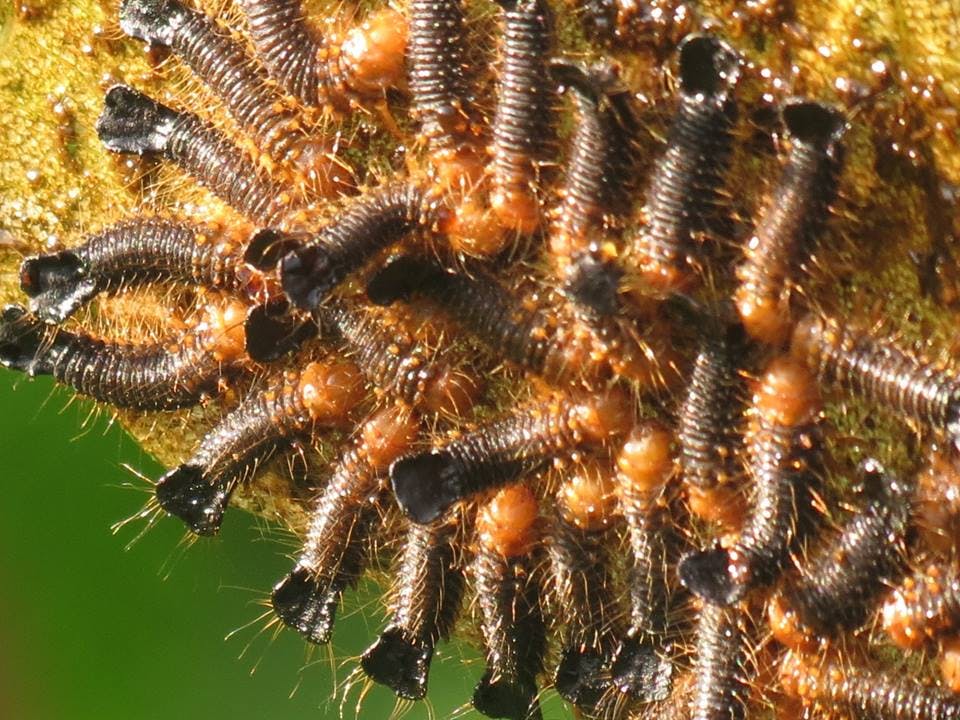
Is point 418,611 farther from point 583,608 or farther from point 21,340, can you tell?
point 21,340

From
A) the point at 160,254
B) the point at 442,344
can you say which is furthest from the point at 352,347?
the point at 160,254

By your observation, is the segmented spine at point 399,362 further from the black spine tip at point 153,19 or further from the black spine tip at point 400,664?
the black spine tip at point 153,19

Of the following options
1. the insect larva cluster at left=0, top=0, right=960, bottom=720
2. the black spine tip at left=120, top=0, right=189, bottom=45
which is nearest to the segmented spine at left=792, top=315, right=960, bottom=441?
the insect larva cluster at left=0, top=0, right=960, bottom=720

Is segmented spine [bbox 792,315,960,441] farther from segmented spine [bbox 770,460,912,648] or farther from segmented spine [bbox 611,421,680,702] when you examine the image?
segmented spine [bbox 611,421,680,702]

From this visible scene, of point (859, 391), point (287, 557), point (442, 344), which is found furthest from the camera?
point (287, 557)

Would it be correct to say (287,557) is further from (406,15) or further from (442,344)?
(406,15)
